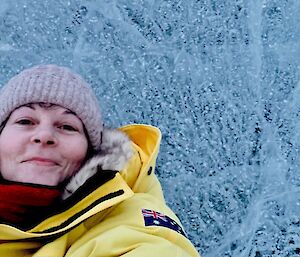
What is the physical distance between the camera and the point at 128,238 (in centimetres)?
127

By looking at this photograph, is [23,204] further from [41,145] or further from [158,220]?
[158,220]

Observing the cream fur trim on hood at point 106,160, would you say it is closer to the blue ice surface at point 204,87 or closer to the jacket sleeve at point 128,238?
the jacket sleeve at point 128,238

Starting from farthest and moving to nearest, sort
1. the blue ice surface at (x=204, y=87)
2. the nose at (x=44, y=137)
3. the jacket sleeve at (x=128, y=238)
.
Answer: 1. the blue ice surface at (x=204, y=87)
2. the nose at (x=44, y=137)
3. the jacket sleeve at (x=128, y=238)

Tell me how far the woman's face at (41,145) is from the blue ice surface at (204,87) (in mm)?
639

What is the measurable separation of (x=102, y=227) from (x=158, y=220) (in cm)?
11

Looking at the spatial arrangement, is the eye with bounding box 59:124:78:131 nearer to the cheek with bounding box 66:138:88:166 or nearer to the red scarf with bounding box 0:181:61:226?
the cheek with bounding box 66:138:88:166

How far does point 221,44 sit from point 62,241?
1075 mm

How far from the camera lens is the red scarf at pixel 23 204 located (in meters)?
1.32

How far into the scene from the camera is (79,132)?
56.6 inches

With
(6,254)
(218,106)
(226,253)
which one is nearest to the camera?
(6,254)

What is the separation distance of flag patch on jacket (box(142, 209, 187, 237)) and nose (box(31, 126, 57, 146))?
0.22 metres

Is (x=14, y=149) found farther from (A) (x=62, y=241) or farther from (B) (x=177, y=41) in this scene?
(B) (x=177, y=41)

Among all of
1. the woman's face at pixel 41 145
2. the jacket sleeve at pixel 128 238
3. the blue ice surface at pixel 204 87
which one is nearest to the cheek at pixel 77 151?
the woman's face at pixel 41 145

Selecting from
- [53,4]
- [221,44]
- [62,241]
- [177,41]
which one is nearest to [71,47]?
[53,4]
